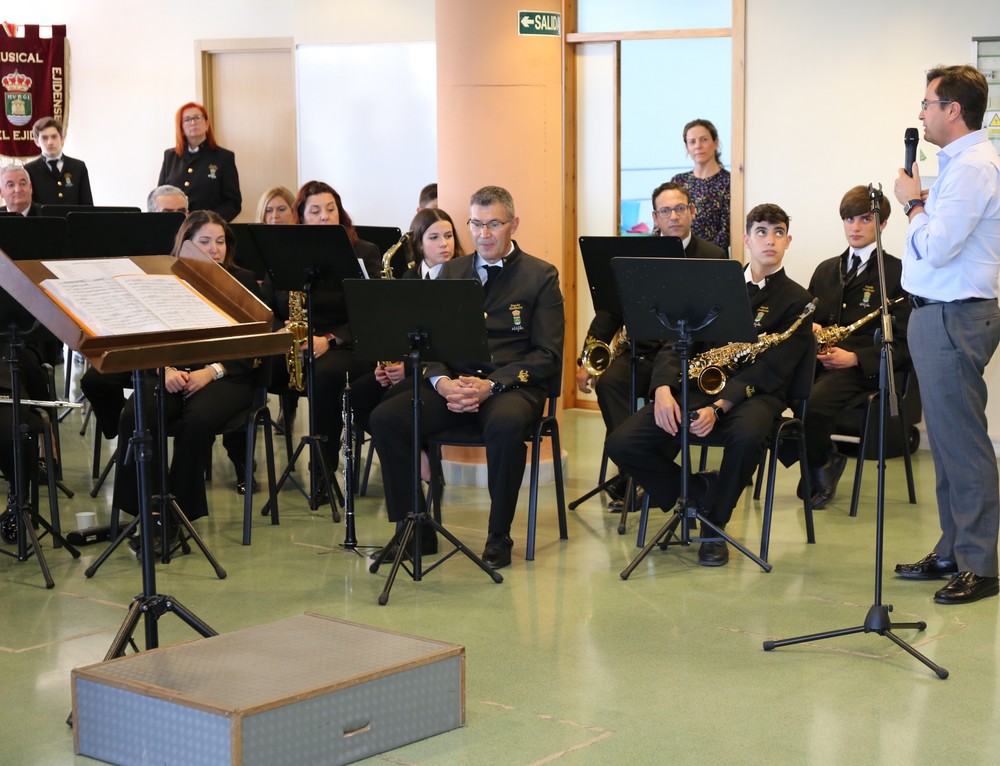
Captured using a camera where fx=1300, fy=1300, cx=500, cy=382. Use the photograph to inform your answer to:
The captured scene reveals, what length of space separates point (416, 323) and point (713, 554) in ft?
4.45

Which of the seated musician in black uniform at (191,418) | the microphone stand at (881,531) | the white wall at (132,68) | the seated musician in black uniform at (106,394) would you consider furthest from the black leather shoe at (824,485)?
the white wall at (132,68)

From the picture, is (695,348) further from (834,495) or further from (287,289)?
(287,289)

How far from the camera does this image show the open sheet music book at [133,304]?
9.91ft

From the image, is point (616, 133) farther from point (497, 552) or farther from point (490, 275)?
point (497, 552)

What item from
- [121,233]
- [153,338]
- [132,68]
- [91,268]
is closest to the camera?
[153,338]

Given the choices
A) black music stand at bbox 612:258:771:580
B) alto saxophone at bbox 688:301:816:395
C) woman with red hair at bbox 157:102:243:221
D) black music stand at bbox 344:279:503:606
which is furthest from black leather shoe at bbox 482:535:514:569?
woman with red hair at bbox 157:102:243:221

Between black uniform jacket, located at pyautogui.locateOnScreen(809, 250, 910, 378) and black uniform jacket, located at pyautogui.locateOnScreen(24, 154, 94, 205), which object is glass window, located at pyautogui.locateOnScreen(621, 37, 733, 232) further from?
black uniform jacket, located at pyautogui.locateOnScreen(24, 154, 94, 205)

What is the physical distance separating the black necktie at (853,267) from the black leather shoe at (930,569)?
1732 mm

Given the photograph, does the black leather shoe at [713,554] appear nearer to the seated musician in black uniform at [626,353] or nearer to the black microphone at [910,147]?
the seated musician in black uniform at [626,353]

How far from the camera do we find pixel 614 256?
495cm

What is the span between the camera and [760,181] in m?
7.02

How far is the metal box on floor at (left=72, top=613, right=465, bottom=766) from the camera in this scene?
108 inches

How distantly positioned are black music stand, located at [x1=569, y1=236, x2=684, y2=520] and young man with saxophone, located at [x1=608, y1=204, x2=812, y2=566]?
0.32 meters

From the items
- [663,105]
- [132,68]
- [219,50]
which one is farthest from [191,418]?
[132,68]
